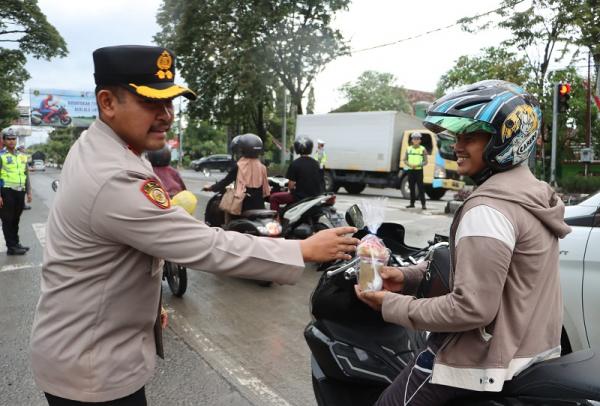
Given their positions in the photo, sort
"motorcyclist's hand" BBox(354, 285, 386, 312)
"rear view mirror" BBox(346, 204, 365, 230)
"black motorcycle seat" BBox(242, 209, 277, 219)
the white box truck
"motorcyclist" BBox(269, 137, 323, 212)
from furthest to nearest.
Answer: the white box truck → "motorcyclist" BBox(269, 137, 323, 212) → "black motorcycle seat" BBox(242, 209, 277, 219) → "rear view mirror" BBox(346, 204, 365, 230) → "motorcyclist's hand" BBox(354, 285, 386, 312)

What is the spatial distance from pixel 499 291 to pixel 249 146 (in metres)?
5.30

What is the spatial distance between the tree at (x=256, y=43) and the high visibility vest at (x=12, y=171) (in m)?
15.9

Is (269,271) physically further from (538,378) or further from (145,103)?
(538,378)

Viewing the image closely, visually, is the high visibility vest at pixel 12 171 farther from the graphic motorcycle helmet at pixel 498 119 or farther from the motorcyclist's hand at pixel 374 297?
the graphic motorcycle helmet at pixel 498 119

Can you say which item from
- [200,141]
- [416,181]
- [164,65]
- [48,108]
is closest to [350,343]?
[164,65]

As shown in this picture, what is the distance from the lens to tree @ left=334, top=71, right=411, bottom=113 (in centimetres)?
4938

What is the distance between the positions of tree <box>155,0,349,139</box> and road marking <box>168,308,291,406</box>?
1954 cm

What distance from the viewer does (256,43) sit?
23.1 metres

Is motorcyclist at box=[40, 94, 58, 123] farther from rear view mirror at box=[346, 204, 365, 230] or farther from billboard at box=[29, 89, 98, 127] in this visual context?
rear view mirror at box=[346, 204, 365, 230]

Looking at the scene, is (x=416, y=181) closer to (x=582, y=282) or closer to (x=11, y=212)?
(x=11, y=212)

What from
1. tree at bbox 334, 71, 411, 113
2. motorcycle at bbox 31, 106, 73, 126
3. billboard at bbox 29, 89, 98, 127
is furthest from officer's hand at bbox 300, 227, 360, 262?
tree at bbox 334, 71, 411, 113

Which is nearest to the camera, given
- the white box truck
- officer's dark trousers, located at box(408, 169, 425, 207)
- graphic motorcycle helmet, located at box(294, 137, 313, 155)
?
graphic motorcycle helmet, located at box(294, 137, 313, 155)

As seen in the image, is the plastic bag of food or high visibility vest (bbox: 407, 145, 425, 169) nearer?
the plastic bag of food

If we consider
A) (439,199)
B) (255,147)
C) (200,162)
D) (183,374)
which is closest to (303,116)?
(439,199)
